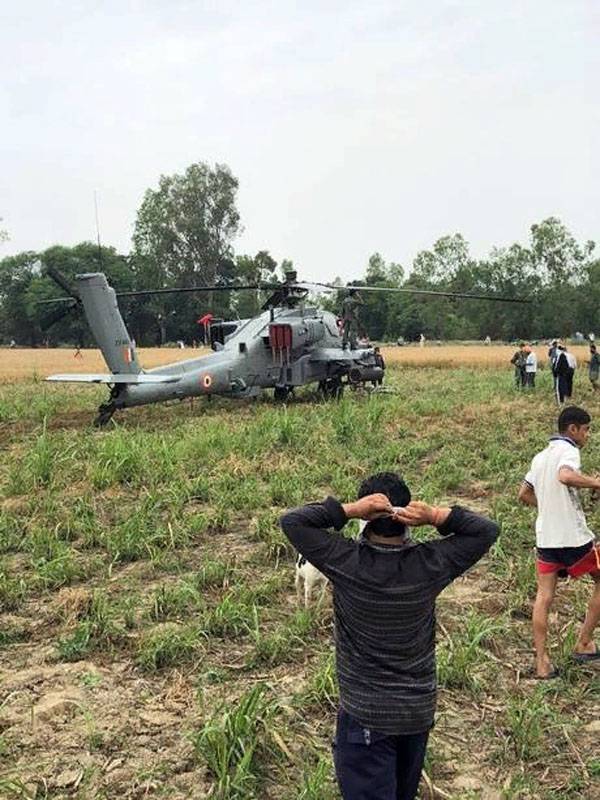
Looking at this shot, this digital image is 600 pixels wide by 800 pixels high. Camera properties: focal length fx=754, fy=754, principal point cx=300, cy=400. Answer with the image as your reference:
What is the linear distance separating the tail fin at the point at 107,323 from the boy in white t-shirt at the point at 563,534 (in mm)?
10295

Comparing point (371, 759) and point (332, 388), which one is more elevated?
point (371, 759)

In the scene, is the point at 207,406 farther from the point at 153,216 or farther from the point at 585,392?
the point at 153,216

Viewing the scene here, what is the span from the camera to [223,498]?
7641mm

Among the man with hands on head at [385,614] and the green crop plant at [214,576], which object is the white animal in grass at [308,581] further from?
the man with hands on head at [385,614]

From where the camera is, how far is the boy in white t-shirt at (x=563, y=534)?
412 centimetres

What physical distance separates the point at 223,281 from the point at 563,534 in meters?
57.5

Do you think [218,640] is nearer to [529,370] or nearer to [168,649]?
[168,649]

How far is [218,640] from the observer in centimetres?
453

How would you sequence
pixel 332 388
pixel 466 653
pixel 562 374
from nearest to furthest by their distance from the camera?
pixel 466 653
pixel 562 374
pixel 332 388

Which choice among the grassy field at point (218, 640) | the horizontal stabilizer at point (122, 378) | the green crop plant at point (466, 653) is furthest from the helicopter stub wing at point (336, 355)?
the green crop plant at point (466, 653)

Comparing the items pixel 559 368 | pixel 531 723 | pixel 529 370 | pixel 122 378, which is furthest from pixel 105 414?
pixel 529 370

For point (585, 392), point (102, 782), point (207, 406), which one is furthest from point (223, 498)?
point (585, 392)

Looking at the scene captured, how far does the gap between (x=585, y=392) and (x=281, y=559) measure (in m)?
14.3

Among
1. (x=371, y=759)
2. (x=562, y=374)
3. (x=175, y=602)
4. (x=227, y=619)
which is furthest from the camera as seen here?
(x=562, y=374)
